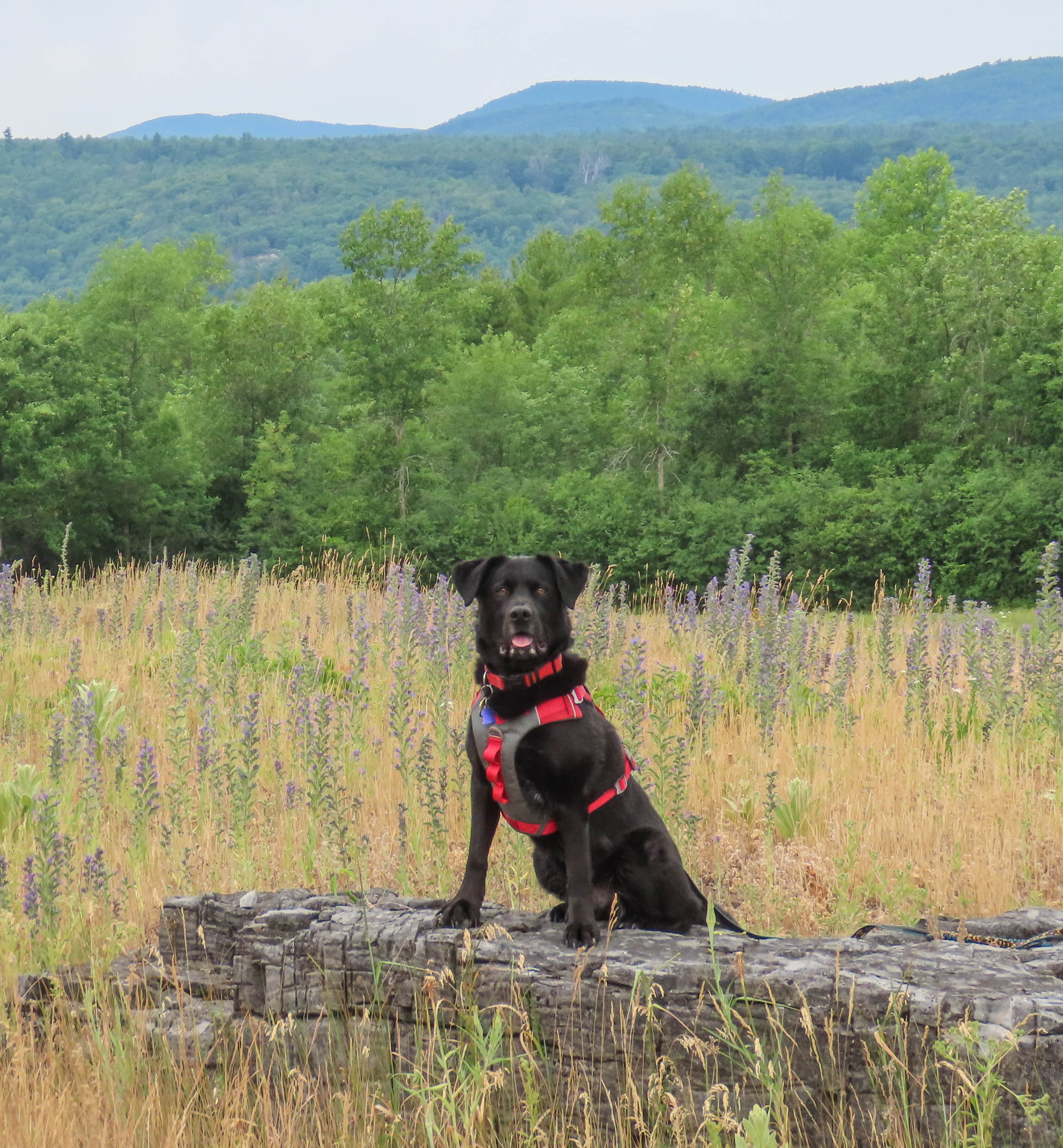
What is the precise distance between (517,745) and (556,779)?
0.15 meters

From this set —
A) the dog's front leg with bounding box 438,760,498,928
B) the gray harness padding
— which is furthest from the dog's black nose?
the dog's front leg with bounding box 438,760,498,928

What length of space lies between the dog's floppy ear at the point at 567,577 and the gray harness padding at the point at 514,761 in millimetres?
398

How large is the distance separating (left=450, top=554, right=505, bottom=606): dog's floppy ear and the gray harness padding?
47cm

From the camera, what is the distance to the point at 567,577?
3564 millimetres

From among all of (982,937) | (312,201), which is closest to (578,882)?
(982,937)

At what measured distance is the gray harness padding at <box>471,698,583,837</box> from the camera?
320 centimetres

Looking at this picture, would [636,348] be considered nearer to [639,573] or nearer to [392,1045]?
[639,573]

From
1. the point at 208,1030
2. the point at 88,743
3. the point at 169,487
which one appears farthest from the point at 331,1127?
the point at 169,487

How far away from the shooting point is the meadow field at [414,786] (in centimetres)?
310

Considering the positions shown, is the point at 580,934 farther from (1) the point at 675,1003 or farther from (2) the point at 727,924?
(2) the point at 727,924

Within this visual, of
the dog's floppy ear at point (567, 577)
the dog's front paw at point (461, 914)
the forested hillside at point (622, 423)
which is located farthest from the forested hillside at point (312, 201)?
the dog's front paw at point (461, 914)

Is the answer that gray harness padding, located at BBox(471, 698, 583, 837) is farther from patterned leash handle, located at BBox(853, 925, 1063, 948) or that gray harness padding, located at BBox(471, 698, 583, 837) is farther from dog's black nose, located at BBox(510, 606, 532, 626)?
patterned leash handle, located at BBox(853, 925, 1063, 948)

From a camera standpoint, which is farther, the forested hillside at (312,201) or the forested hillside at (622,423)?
the forested hillside at (312,201)

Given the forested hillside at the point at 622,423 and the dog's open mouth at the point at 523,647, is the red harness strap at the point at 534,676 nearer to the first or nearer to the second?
the dog's open mouth at the point at 523,647
